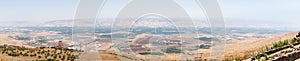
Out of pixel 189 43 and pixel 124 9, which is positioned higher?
pixel 124 9

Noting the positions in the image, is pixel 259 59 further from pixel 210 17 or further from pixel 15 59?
pixel 15 59

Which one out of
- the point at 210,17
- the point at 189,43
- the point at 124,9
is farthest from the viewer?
the point at 189,43

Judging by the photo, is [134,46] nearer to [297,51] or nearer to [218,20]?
[218,20]

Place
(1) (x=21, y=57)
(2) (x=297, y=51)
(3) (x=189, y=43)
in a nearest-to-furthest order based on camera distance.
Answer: (2) (x=297, y=51), (1) (x=21, y=57), (3) (x=189, y=43)

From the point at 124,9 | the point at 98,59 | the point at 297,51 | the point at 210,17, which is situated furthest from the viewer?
the point at 98,59

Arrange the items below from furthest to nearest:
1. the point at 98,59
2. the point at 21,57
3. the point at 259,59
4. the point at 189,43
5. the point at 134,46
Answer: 1. the point at 189,43
2. the point at 134,46
3. the point at 21,57
4. the point at 98,59
5. the point at 259,59

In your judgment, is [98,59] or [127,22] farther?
[127,22]

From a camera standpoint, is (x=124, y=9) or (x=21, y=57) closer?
(x=124, y=9)

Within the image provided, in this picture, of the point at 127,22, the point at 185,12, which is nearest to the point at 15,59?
the point at 127,22

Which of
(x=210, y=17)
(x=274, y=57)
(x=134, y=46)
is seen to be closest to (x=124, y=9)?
(x=210, y=17)
